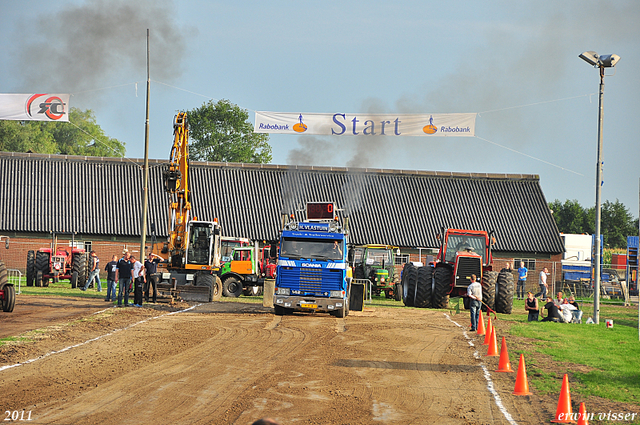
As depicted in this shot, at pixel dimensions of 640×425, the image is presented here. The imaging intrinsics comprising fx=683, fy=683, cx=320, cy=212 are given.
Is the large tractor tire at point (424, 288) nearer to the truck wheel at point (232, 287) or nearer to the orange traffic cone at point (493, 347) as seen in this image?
the truck wheel at point (232, 287)

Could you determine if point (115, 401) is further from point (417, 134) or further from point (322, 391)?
point (417, 134)

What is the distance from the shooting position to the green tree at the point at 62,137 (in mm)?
85250

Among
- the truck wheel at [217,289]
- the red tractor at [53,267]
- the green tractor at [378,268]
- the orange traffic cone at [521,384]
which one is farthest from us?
the red tractor at [53,267]

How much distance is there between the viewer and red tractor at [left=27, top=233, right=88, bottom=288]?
112ft

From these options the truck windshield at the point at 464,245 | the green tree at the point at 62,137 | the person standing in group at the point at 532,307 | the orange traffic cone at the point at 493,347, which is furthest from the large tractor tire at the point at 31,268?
the green tree at the point at 62,137

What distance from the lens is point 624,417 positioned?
33.6 ft

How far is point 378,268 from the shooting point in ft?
112

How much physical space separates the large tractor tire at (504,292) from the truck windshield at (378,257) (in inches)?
357

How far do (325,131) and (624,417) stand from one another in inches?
1001

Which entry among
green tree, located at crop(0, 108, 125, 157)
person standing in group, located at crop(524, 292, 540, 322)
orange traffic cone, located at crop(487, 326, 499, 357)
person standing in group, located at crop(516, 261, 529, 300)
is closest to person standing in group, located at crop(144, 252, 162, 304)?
person standing in group, located at crop(524, 292, 540, 322)

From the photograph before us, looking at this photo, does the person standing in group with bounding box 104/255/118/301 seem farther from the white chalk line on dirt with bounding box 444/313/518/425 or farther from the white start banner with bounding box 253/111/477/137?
the white chalk line on dirt with bounding box 444/313/518/425

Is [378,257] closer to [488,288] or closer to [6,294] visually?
[488,288]

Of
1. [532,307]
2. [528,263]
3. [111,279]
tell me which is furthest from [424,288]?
[528,263]

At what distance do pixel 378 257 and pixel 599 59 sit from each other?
1554 cm
